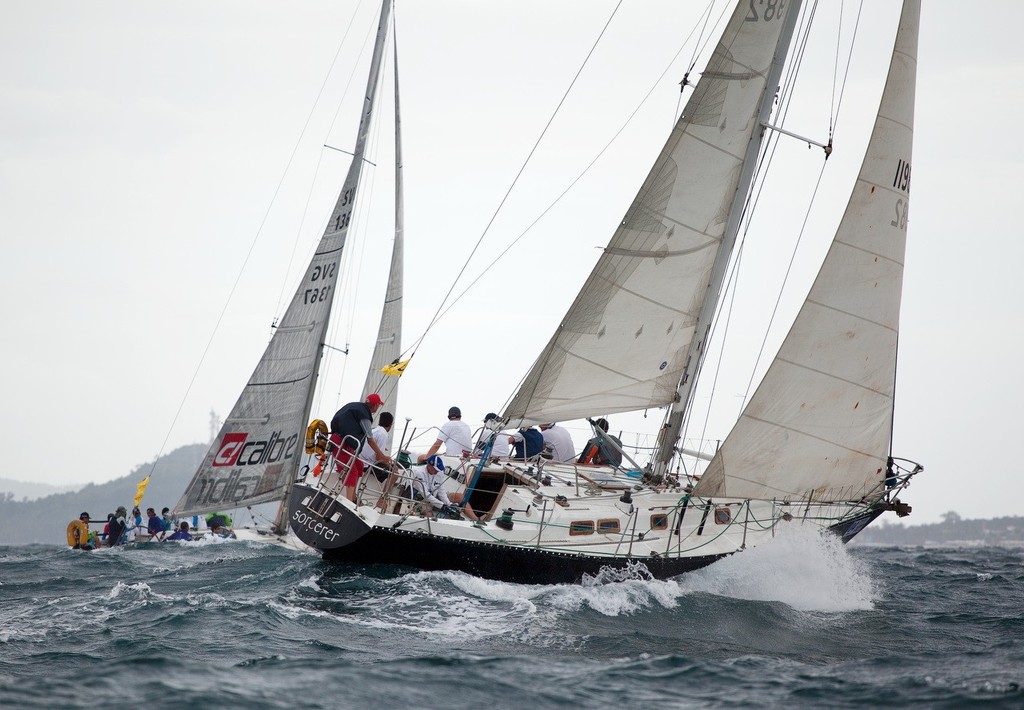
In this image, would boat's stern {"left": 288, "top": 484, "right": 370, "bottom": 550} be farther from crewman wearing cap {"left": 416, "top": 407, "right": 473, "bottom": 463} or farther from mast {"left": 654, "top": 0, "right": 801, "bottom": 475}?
mast {"left": 654, "top": 0, "right": 801, "bottom": 475}

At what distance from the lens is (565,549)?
38.3 ft

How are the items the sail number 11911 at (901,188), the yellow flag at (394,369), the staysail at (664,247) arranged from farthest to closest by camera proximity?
the yellow flag at (394,369) < the sail number 11911 at (901,188) < the staysail at (664,247)

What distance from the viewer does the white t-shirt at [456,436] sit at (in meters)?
13.3

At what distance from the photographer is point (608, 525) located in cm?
1230

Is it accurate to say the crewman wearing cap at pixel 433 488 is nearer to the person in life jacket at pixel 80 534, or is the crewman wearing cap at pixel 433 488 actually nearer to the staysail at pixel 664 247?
the staysail at pixel 664 247

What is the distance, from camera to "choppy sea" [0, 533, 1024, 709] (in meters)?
7.35

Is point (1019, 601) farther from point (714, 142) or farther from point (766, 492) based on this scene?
point (714, 142)

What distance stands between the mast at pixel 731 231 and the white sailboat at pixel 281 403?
5.60 meters

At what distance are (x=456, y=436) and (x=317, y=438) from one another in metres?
1.84

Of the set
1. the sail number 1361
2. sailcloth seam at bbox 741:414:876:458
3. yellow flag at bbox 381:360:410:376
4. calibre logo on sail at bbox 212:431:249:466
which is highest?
the sail number 1361

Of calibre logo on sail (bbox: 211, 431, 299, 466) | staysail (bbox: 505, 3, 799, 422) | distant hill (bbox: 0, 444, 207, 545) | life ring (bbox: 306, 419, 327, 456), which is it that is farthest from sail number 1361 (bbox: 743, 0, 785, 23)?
distant hill (bbox: 0, 444, 207, 545)

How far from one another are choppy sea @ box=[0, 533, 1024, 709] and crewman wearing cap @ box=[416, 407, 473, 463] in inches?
88.8

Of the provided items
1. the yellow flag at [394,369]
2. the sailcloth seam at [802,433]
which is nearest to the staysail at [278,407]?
the yellow flag at [394,369]

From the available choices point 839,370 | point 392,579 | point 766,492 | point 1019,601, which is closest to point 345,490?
point 392,579
